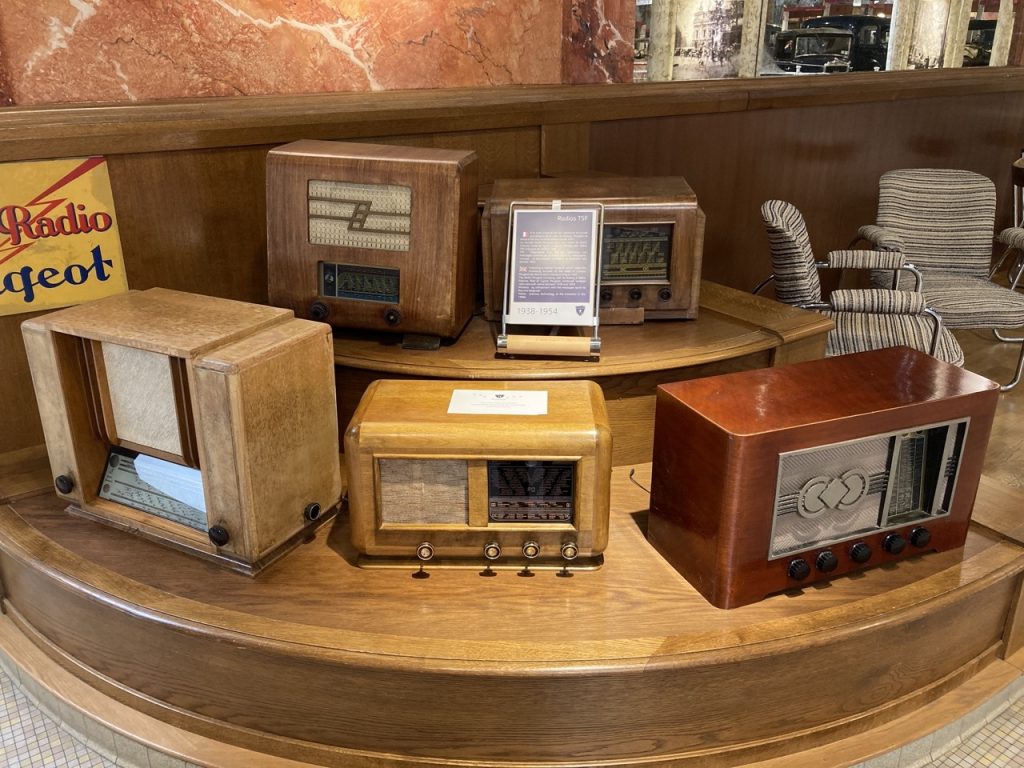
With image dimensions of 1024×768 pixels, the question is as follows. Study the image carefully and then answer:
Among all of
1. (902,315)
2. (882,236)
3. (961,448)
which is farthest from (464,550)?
(882,236)

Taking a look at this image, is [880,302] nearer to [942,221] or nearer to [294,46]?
[942,221]

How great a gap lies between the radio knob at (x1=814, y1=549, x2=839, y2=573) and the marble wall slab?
2050mm

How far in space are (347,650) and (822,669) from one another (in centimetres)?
87

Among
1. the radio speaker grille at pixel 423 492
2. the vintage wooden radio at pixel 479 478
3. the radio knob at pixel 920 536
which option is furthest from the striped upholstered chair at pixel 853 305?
the radio speaker grille at pixel 423 492

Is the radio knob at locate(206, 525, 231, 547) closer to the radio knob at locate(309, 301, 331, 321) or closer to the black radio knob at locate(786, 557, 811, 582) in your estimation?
the radio knob at locate(309, 301, 331, 321)

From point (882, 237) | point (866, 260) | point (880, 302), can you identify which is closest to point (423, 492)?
point (880, 302)

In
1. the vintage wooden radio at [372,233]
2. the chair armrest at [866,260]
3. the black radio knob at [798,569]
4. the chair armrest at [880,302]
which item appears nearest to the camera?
the black radio knob at [798,569]

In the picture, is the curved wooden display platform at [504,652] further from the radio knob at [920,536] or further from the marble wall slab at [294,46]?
the marble wall slab at [294,46]

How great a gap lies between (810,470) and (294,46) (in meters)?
2.00

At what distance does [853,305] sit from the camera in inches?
111

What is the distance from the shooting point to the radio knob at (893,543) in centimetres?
176

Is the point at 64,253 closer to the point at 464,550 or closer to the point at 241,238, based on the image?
the point at 241,238

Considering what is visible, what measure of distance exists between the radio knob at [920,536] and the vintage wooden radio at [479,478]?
2.06 feet

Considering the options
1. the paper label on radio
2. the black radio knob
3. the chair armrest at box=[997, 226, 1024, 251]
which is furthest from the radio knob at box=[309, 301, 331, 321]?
the chair armrest at box=[997, 226, 1024, 251]
